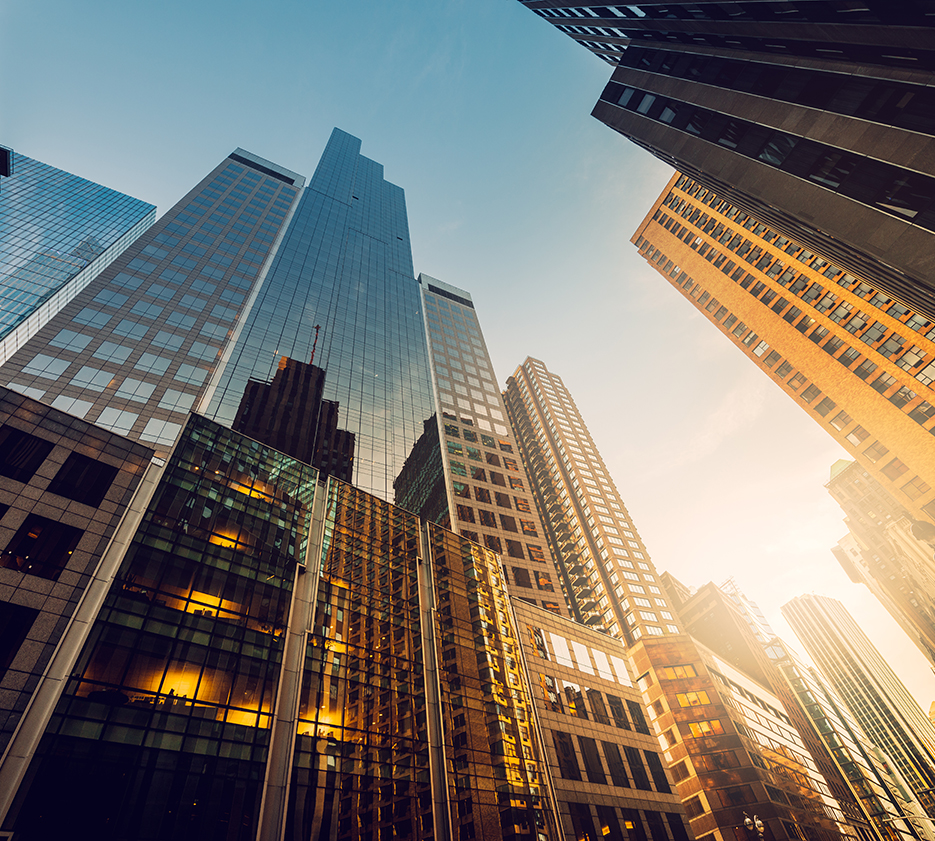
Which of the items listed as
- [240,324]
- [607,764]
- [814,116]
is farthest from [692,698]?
[240,324]

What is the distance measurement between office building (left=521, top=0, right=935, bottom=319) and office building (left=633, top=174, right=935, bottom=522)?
24676 millimetres

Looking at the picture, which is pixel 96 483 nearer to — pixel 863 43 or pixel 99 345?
pixel 99 345

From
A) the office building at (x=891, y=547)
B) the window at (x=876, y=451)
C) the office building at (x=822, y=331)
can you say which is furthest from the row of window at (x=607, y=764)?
the office building at (x=891, y=547)

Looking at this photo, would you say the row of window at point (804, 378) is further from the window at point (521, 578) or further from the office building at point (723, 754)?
the window at point (521, 578)

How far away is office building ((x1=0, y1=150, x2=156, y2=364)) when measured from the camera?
7731 cm

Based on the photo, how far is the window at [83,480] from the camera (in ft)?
102

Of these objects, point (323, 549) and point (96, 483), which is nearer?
point (96, 483)

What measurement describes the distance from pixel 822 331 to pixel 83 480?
91986 millimetres

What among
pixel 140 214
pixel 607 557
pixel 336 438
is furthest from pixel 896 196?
pixel 140 214

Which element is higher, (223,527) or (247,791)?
(223,527)

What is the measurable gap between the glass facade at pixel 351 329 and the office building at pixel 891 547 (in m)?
103

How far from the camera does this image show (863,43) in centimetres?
2586

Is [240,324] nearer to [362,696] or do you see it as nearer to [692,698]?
[362,696]

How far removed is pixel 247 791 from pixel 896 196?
48.4 m
